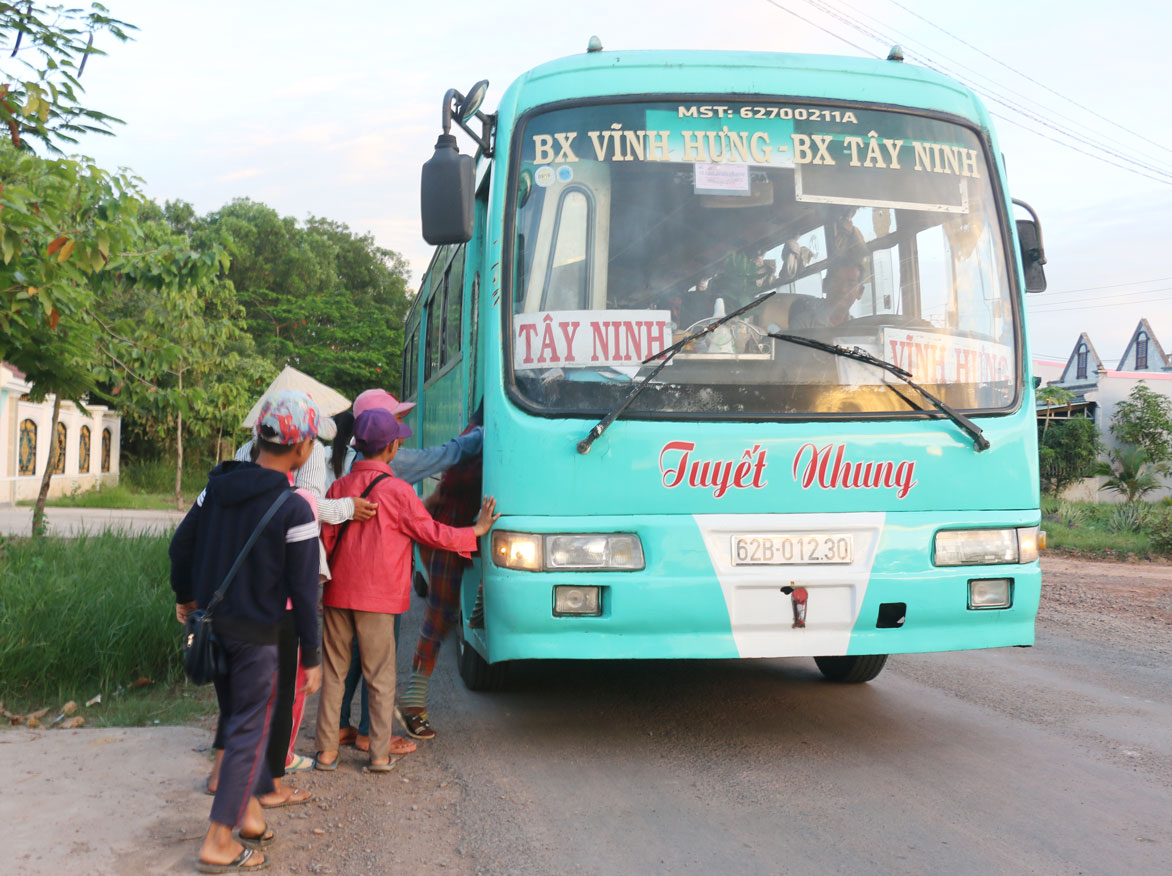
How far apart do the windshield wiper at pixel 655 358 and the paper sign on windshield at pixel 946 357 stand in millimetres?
616

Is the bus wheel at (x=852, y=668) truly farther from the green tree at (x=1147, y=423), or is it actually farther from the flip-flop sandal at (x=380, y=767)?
the green tree at (x=1147, y=423)

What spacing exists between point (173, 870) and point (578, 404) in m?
2.30

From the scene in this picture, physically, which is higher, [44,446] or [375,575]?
[44,446]

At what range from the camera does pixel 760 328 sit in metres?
4.75

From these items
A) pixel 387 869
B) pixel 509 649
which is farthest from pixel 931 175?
pixel 387 869

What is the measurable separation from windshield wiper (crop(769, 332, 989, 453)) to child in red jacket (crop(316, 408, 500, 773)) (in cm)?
151

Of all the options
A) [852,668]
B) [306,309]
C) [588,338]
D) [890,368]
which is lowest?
[852,668]

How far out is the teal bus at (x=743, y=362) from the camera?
4.55 metres

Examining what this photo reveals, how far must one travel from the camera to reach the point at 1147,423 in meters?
31.2

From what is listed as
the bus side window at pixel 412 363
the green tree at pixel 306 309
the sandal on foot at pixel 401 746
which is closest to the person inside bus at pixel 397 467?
the sandal on foot at pixel 401 746

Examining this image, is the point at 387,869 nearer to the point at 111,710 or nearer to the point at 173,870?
the point at 173,870

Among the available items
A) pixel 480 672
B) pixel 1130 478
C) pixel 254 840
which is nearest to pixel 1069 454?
pixel 1130 478

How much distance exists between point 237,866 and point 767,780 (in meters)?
2.12

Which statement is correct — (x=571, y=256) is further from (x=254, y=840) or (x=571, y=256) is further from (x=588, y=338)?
(x=254, y=840)
